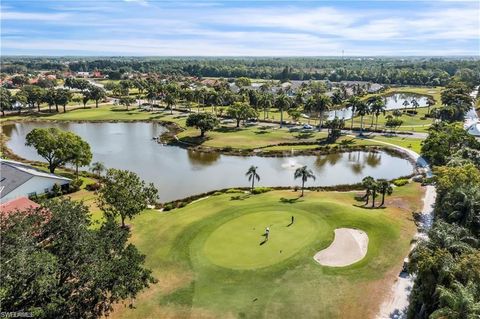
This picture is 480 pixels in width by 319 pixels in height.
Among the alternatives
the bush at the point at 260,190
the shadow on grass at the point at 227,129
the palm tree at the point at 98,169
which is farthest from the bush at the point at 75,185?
the shadow on grass at the point at 227,129

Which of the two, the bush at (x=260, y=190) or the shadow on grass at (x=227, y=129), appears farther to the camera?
the shadow on grass at (x=227, y=129)

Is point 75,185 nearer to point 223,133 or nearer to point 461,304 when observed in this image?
point 223,133

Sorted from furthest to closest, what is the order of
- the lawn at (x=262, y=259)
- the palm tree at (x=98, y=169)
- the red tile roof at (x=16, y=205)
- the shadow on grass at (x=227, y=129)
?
the shadow on grass at (x=227, y=129), the palm tree at (x=98, y=169), the red tile roof at (x=16, y=205), the lawn at (x=262, y=259)

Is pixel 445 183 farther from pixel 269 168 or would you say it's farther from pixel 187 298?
pixel 269 168

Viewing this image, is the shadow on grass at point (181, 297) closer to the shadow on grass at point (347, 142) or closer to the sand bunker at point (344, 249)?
the sand bunker at point (344, 249)

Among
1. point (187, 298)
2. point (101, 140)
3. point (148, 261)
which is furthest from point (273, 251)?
point (101, 140)

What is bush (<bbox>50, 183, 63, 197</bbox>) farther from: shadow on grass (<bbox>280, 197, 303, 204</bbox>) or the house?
shadow on grass (<bbox>280, 197, 303, 204</bbox>)
